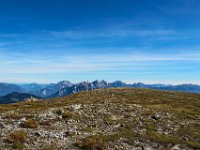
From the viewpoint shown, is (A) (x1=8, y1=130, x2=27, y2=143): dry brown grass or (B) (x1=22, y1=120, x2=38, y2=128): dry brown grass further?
(B) (x1=22, y1=120, x2=38, y2=128): dry brown grass

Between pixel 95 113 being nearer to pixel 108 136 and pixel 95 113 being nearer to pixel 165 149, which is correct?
pixel 108 136

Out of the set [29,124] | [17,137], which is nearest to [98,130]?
[29,124]

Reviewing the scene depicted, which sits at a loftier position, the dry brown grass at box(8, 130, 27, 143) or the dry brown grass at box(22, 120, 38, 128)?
the dry brown grass at box(22, 120, 38, 128)

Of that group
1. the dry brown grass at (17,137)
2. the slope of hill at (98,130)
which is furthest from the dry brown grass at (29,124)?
the dry brown grass at (17,137)

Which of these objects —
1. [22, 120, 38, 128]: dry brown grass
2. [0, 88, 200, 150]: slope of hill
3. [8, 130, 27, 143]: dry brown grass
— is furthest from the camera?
A: [22, 120, 38, 128]: dry brown grass

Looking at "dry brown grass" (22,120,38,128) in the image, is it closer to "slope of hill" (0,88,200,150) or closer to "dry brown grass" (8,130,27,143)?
"slope of hill" (0,88,200,150)

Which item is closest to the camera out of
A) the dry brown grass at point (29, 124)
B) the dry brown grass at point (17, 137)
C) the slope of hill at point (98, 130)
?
the dry brown grass at point (17, 137)

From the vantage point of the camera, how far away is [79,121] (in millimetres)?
38031

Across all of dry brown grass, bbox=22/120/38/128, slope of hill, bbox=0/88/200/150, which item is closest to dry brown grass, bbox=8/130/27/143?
slope of hill, bbox=0/88/200/150

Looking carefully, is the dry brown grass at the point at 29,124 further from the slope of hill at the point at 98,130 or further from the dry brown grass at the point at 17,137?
the dry brown grass at the point at 17,137

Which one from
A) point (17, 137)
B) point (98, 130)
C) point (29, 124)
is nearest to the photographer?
point (17, 137)

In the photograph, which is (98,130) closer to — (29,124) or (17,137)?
(29,124)

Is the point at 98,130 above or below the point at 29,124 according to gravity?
below

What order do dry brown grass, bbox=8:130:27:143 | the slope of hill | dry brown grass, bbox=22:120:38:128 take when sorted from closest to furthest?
dry brown grass, bbox=8:130:27:143, the slope of hill, dry brown grass, bbox=22:120:38:128
